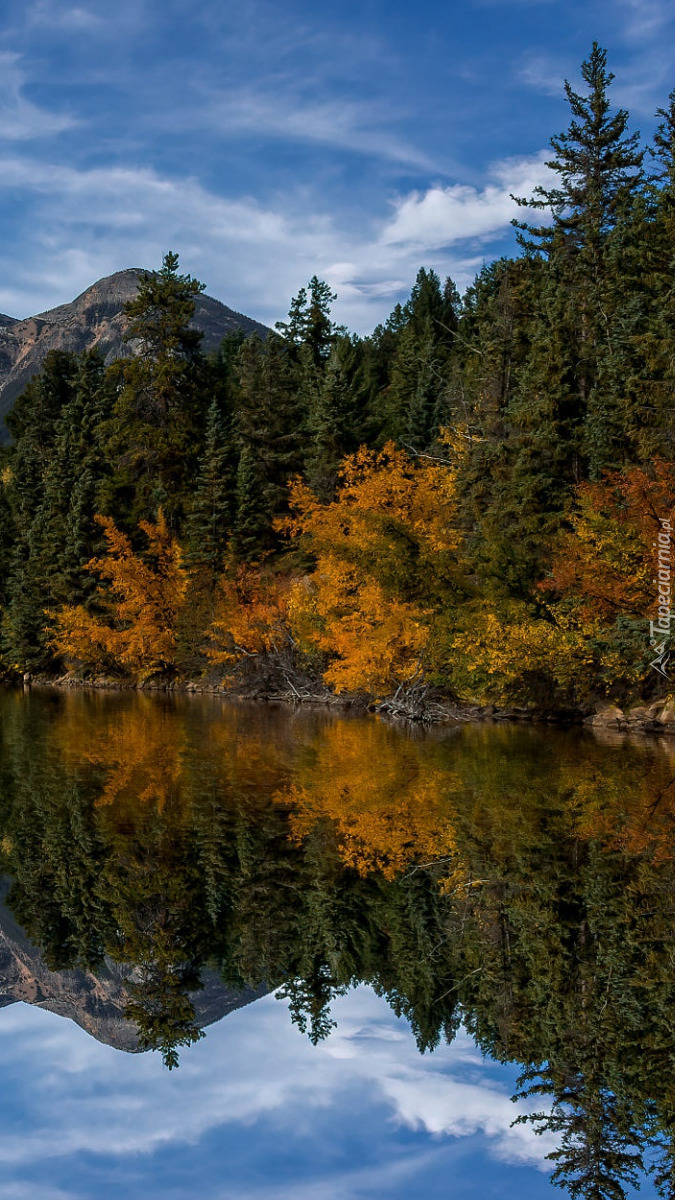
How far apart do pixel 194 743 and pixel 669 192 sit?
19518 millimetres

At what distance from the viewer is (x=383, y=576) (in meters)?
29.9

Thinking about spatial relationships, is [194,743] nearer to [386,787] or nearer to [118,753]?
[118,753]

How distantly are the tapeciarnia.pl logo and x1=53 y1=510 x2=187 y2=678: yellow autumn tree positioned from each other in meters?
30.6

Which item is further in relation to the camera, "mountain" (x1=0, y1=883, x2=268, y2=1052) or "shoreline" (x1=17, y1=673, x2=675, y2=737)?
"shoreline" (x1=17, y1=673, x2=675, y2=737)

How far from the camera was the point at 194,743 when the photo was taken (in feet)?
78.4

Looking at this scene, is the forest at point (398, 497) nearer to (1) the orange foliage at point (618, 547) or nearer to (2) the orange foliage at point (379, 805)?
(1) the orange foliage at point (618, 547)

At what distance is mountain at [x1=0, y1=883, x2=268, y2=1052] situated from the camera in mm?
6672

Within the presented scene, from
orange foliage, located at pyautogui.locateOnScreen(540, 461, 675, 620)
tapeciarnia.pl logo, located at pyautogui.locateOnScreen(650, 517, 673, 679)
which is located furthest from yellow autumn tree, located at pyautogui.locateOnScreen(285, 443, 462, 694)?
tapeciarnia.pl logo, located at pyautogui.locateOnScreen(650, 517, 673, 679)

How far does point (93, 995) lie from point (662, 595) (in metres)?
19.2

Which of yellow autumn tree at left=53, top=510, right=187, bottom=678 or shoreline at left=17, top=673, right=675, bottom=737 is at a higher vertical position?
yellow autumn tree at left=53, top=510, right=187, bottom=678

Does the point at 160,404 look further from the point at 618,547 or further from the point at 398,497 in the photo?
the point at 618,547

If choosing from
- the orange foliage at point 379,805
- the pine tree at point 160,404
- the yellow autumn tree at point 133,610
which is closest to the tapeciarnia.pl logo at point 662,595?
the orange foliage at point 379,805

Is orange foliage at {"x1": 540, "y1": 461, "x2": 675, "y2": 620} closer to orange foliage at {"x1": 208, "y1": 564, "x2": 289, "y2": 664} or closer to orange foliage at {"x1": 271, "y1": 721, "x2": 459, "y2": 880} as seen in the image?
orange foliage at {"x1": 271, "y1": 721, "x2": 459, "y2": 880}

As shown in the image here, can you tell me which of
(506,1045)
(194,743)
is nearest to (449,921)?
(506,1045)
